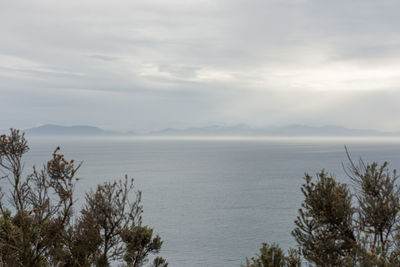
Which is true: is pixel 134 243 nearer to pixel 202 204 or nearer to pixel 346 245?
pixel 346 245

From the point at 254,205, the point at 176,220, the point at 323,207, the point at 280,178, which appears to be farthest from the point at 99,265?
the point at 280,178

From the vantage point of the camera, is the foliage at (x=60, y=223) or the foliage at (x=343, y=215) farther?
the foliage at (x=343, y=215)

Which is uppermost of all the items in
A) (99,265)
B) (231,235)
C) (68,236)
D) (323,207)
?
(323,207)

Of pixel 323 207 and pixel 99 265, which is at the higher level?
pixel 323 207

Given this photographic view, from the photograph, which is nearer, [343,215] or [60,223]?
[60,223]

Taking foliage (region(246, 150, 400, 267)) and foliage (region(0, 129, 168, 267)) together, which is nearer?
foliage (region(0, 129, 168, 267))

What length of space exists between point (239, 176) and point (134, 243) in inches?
4734

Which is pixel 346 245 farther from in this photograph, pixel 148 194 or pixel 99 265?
pixel 148 194

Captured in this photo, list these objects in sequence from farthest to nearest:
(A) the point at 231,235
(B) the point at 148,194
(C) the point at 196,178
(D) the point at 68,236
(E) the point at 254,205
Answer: (C) the point at 196,178, (B) the point at 148,194, (E) the point at 254,205, (A) the point at 231,235, (D) the point at 68,236

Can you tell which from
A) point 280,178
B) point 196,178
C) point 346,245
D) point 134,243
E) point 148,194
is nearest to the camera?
point 346,245

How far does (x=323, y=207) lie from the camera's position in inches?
574

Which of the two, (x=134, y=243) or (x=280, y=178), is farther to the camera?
(x=280, y=178)

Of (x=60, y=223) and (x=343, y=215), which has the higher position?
(x=343, y=215)

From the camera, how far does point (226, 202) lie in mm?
89688
